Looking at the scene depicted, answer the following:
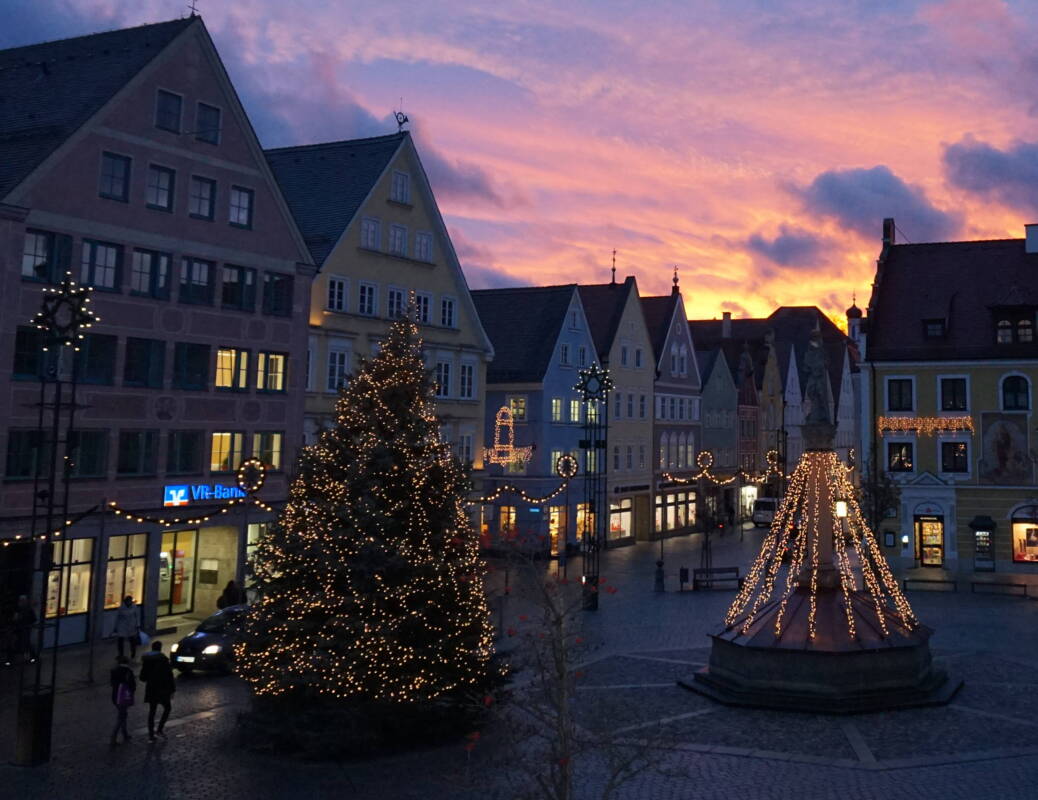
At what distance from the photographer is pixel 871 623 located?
2230 cm

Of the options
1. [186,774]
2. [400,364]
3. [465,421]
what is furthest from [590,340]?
[186,774]

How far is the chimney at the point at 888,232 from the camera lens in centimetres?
5272

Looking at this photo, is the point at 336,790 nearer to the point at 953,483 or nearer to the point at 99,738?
the point at 99,738

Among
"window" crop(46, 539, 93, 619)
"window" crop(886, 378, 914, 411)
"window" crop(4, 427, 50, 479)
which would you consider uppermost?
"window" crop(886, 378, 914, 411)

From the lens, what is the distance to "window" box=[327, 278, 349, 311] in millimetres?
38647

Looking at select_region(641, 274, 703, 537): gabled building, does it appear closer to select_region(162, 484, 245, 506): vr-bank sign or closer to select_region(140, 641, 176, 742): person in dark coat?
select_region(162, 484, 245, 506): vr-bank sign

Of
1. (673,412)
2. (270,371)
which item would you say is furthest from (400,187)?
(673,412)

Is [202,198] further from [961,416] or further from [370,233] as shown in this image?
[961,416]

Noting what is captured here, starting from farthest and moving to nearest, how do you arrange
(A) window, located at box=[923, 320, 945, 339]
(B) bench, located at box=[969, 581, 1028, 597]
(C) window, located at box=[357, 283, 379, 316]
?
(A) window, located at box=[923, 320, 945, 339]
(C) window, located at box=[357, 283, 379, 316]
(B) bench, located at box=[969, 581, 1028, 597]

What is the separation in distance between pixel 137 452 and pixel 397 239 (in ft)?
51.6

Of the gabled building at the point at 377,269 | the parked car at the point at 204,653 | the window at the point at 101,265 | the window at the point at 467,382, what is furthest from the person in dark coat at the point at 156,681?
the window at the point at 467,382

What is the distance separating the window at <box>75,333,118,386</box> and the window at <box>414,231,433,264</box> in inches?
637

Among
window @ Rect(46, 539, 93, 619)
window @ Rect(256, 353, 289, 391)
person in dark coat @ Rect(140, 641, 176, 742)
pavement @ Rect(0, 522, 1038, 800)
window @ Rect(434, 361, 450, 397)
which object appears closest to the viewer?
pavement @ Rect(0, 522, 1038, 800)

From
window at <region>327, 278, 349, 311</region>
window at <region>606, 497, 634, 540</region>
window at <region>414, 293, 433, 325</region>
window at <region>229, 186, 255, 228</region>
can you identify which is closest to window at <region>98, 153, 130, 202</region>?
window at <region>229, 186, 255, 228</region>
